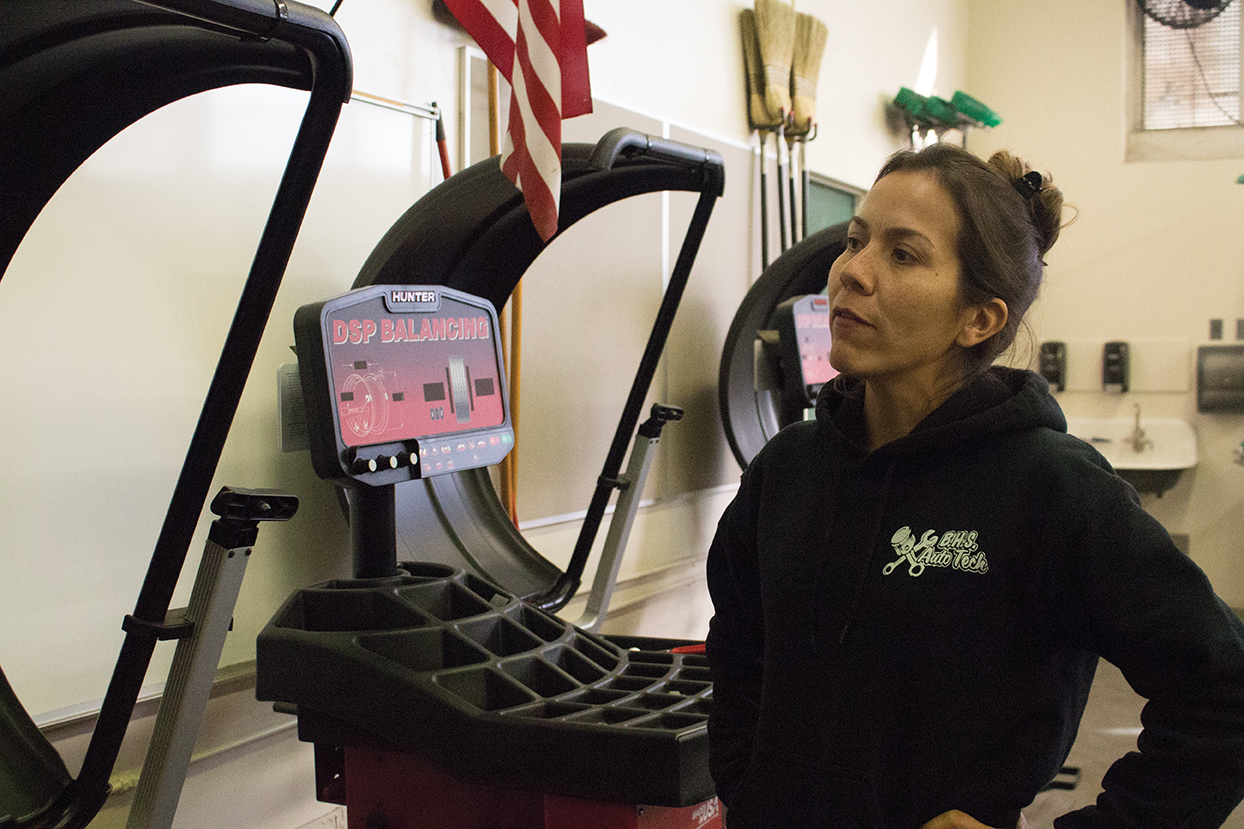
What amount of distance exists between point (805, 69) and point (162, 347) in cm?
294

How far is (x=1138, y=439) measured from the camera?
237 inches

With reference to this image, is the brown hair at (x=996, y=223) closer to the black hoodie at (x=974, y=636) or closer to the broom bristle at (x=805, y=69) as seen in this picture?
the black hoodie at (x=974, y=636)

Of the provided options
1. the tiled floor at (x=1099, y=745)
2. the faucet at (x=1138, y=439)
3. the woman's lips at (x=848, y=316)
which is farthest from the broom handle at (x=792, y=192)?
the faucet at (x=1138, y=439)

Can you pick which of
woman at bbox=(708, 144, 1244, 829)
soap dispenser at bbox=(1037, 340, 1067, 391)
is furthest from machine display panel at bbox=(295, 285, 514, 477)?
soap dispenser at bbox=(1037, 340, 1067, 391)

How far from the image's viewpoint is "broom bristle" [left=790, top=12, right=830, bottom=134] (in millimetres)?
3900

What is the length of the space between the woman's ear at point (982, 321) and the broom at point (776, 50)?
2752 mm

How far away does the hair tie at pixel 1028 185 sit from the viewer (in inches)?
46.1

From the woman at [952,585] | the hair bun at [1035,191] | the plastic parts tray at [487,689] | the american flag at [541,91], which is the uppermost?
the american flag at [541,91]

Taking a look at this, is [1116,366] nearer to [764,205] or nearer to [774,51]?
[764,205]

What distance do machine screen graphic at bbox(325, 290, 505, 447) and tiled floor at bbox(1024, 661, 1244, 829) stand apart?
6.66 feet

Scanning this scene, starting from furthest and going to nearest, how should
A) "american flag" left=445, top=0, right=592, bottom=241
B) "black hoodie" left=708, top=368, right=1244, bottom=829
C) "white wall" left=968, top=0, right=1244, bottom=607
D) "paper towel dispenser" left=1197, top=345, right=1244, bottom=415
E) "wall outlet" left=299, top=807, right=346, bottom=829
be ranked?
"white wall" left=968, top=0, right=1244, bottom=607 → "paper towel dispenser" left=1197, top=345, right=1244, bottom=415 → "wall outlet" left=299, top=807, right=346, bottom=829 → "american flag" left=445, top=0, right=592, bottom=241 → "black hoodie" left=708, top=368, right=1244, bottom=829

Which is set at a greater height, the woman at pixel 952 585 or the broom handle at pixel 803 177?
the broom handle at pixel 803 177

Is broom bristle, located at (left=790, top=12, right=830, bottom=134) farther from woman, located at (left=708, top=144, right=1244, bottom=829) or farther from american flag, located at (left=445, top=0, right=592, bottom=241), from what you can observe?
woman, located at (left=708, top=144, right=1244, bottom=829)

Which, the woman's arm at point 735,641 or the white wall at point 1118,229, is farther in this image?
the white wall at point 1118,229
